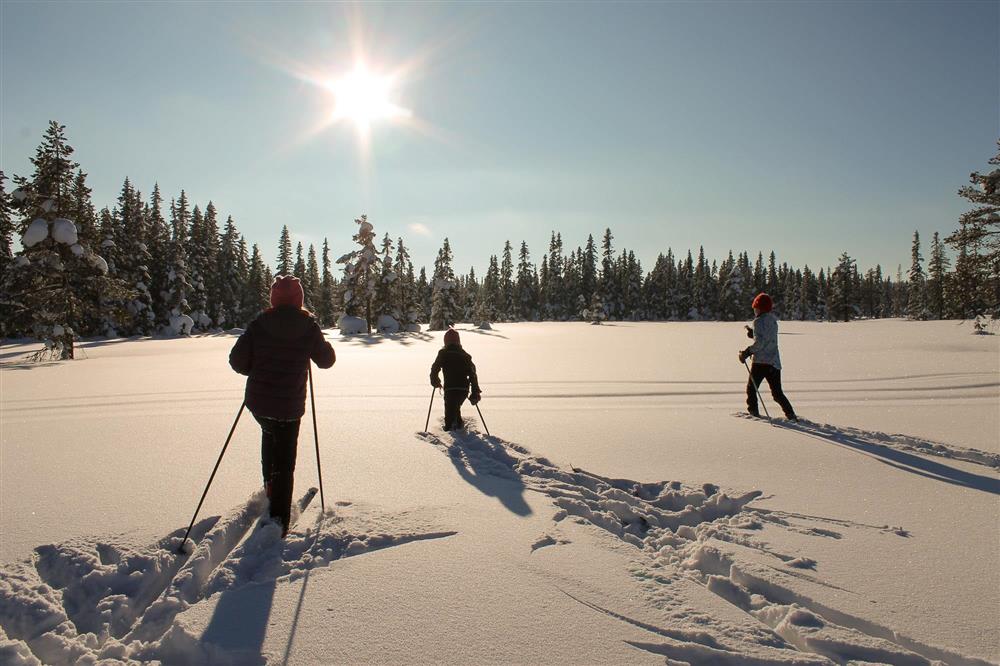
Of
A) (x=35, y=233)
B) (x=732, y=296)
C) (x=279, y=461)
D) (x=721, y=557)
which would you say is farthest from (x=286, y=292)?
(x=732, y=296)

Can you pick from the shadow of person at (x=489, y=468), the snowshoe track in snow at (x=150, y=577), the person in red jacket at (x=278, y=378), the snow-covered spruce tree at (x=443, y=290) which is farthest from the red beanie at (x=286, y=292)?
the snow-covered spruce tree at (x=443, y=290)

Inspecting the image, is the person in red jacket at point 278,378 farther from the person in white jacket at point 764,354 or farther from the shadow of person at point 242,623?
the person in white jacket at point 764,354

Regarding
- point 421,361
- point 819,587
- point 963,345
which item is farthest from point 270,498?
point 963,345

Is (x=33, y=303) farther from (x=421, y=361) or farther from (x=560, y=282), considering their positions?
(x=560, y=282)

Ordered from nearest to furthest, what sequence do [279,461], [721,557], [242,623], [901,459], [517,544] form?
[242,623] → [721,557] → [517,544] → [279,461] → [901,459]

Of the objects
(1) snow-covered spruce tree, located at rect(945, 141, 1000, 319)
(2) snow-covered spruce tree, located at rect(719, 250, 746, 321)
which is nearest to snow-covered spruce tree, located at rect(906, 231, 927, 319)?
(2) snow-covered spruce tree, located at rect(719, 250, 746, 321)

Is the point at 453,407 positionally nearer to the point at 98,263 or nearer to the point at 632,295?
the point at 98,263

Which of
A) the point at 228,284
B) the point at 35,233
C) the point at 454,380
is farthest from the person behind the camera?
the point at 228,284

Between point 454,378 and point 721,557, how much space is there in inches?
192

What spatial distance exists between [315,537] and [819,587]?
137 inches

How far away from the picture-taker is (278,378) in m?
3.94

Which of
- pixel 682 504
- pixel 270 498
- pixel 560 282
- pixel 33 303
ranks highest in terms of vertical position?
pixel 560 282

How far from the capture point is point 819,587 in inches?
120

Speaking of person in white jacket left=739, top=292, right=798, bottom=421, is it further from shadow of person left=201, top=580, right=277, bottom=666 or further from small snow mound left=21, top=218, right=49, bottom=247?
small snow mound left=21, top=218, right=49, bottom=247
